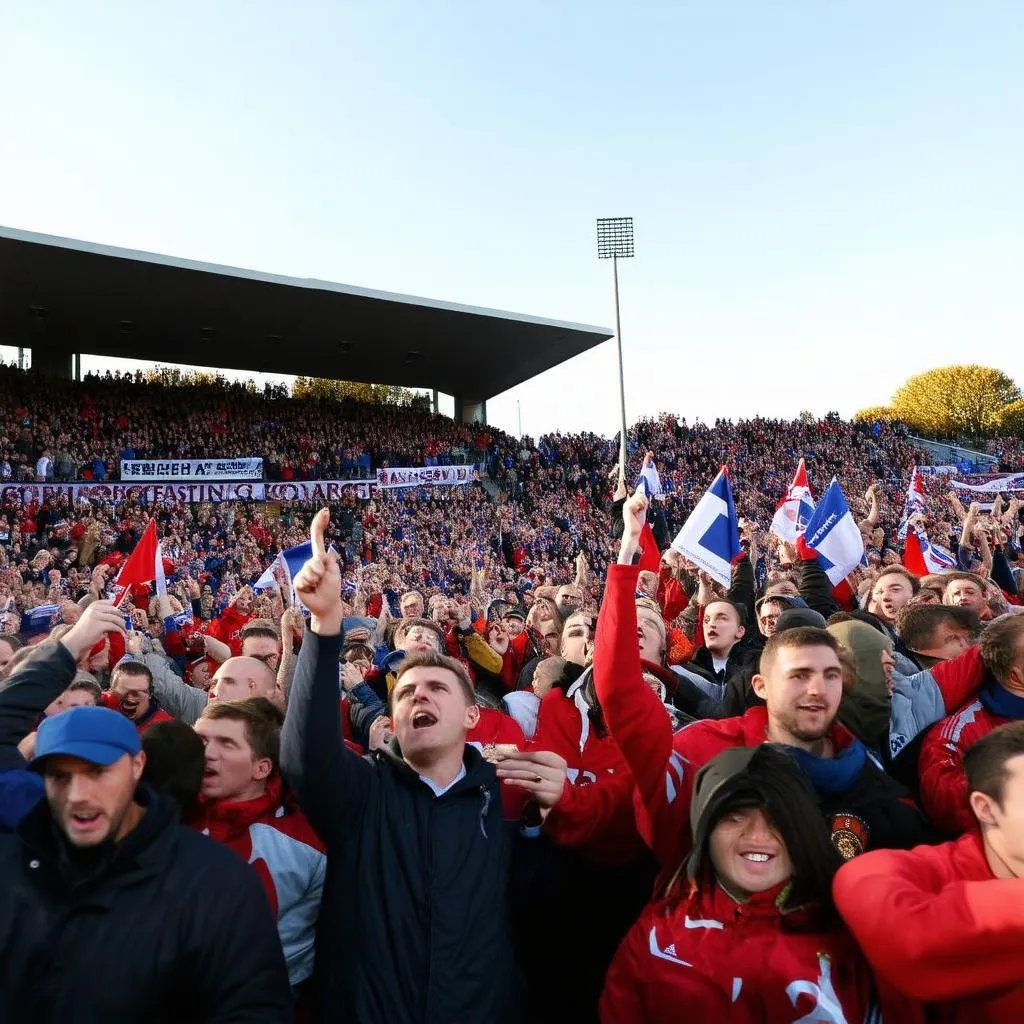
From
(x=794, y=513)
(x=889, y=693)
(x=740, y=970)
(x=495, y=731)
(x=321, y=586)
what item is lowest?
(x=740, y=970)

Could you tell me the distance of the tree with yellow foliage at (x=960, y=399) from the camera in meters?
58.0

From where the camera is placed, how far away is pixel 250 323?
75.5 feet

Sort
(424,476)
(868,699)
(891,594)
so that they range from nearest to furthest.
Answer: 1. (868,699)
2. (891,594)
3. (424,476)

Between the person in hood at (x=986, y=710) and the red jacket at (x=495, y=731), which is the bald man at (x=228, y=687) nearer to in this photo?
the red jacket at (x=495, y=731)

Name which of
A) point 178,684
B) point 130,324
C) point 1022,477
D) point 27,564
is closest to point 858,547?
point 178,684

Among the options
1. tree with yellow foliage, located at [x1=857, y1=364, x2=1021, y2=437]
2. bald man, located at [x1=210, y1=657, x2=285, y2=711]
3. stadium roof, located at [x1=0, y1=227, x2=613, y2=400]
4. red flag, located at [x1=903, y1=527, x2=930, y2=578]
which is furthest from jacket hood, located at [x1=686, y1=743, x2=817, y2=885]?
tree with yellow foliage, located at [x1=857, y1=364, x2=1021, y2=437]

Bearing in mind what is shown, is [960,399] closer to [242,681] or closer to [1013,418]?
[1013,418]

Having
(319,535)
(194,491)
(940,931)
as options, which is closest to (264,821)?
(319,535)

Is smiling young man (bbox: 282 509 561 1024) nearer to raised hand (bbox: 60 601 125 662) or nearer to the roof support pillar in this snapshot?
raised hand (bbox: 60 601 125 662)

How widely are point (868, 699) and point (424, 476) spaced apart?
21417mm

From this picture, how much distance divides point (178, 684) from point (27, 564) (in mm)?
12964

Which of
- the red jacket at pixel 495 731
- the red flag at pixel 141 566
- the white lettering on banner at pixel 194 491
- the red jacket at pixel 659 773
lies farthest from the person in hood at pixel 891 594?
the white lettering on banner at pixel 194 491

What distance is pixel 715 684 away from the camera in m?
4.41

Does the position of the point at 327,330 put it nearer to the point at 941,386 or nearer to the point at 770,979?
the point at 770,979
